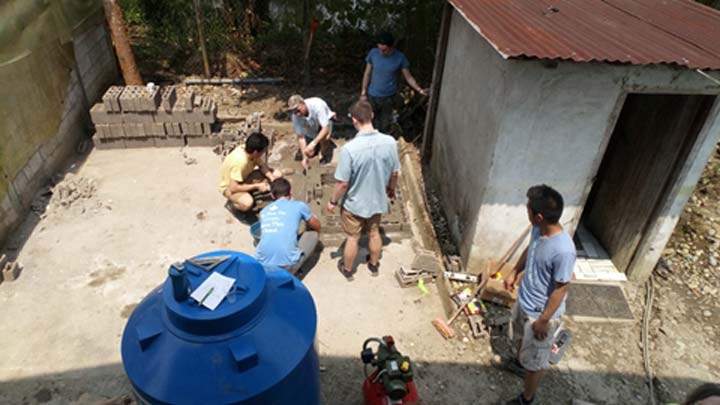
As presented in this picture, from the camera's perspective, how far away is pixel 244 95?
948cm

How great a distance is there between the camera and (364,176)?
4598mm

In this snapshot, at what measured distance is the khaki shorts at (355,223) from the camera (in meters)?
4.96

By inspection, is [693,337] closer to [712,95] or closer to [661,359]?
[661,359]

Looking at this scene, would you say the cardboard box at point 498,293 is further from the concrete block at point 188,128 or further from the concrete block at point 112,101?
the concrete block at point 112,101

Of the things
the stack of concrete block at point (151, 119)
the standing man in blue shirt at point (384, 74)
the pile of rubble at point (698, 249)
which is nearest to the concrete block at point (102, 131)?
the stack of concrete block at point (151, 119)

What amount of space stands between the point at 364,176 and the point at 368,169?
95 mm

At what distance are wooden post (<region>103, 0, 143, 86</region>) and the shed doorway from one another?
323 inches

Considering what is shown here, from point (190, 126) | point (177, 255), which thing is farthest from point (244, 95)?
point (177, 255)

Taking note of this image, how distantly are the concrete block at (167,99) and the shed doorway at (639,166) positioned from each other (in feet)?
22.3

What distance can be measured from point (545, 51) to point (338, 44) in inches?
304

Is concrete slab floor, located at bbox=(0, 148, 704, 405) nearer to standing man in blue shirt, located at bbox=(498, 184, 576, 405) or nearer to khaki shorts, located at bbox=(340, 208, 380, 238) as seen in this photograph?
khaki shorts, located at bbox=(340, 208, 380, 238)

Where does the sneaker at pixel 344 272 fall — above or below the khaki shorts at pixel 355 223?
below

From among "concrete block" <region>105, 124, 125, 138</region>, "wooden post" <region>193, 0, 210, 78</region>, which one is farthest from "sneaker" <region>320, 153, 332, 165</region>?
"wooden post" <region>193, 0, 210, 78</region>

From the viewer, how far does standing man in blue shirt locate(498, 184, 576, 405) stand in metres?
3.23
